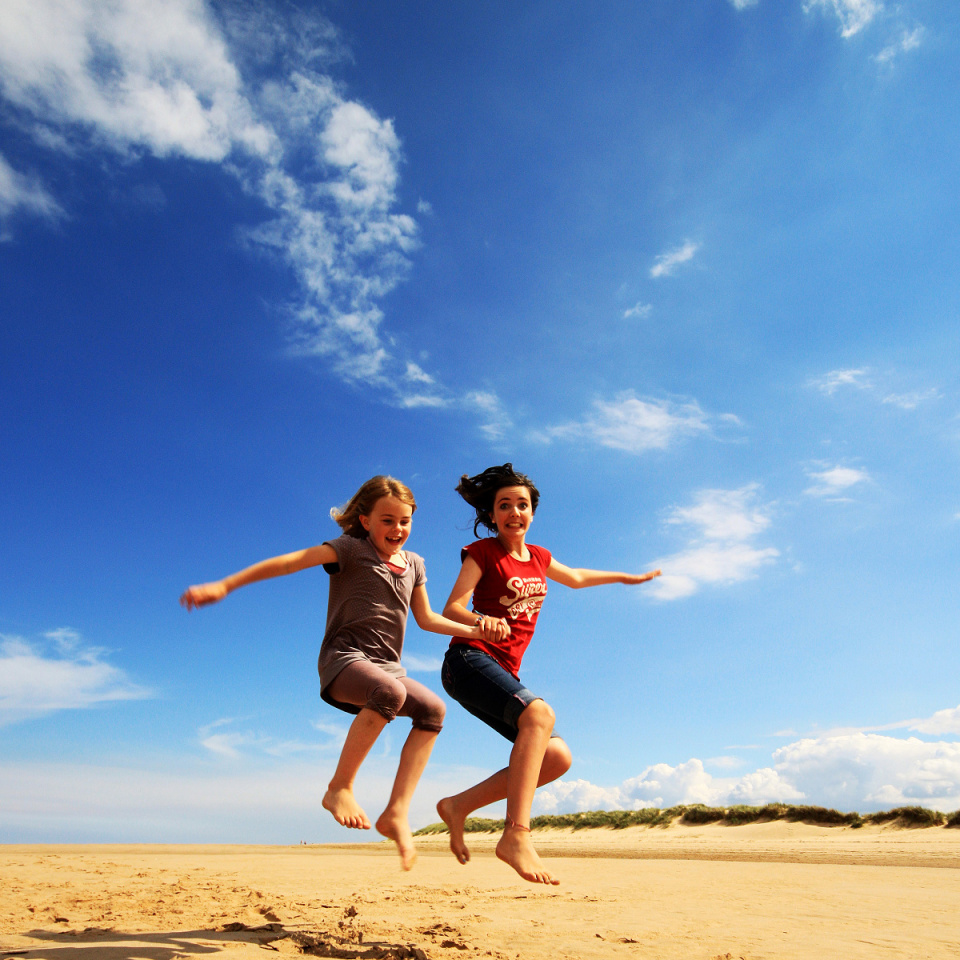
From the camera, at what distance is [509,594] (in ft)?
15.4

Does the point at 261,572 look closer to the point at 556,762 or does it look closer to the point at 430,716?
the point at 430,716

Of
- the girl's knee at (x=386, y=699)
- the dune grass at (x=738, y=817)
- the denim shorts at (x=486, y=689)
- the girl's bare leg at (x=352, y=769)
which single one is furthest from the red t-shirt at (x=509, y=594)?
the dune grass at (x=738, y=817)

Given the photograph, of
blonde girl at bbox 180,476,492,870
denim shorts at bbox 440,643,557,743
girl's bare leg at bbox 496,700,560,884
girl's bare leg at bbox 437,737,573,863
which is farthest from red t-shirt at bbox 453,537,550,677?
girl's bare leg at bbox 437,737,573,863

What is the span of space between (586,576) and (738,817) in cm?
1752

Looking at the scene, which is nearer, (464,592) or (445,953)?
(445,953)

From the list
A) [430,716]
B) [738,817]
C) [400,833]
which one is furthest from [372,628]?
[738,817]

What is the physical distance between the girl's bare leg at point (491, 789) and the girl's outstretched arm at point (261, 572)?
1.70m

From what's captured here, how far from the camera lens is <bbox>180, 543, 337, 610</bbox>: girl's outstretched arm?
3654 millimetres

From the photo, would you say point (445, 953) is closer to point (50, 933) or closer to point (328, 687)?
point (328, 687)

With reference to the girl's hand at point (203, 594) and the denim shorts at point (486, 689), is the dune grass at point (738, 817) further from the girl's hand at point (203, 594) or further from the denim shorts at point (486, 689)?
the girl's hand at point (203, 594)

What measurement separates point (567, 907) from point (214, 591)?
175 inches

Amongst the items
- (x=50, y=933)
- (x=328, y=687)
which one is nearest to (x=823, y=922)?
(x=328, y=687)

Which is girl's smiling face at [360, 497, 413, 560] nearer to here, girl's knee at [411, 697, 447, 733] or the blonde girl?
the blonde girl

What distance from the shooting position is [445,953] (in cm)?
423
